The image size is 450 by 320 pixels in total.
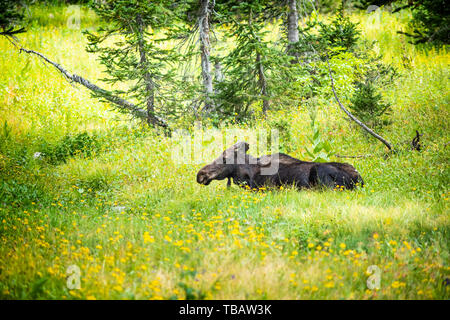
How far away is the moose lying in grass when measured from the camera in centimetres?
697

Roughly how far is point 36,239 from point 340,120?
31.4ft

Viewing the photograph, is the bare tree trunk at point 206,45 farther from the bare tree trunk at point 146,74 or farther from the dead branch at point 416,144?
the dead branch at point 416,144

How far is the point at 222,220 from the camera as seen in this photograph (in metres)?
5.48

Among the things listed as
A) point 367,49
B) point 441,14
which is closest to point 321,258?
point 441,14

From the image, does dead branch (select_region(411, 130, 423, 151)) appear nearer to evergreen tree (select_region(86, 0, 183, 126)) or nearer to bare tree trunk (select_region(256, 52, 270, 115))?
bare tree trunk (select_region(256, 52, 270, 115))

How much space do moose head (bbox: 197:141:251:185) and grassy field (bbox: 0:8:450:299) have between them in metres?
0.36

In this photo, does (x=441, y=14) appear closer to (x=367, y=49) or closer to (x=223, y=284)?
(x=223, y=284)

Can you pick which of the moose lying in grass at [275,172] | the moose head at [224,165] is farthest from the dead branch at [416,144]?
the moose head at [224,165]

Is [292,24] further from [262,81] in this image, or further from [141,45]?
[141,45]

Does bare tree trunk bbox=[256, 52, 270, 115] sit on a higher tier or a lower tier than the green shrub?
higher

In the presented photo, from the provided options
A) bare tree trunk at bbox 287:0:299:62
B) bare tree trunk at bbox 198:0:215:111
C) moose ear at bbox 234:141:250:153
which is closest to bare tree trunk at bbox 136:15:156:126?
bare tree trunk at bbox 198:0:215:111

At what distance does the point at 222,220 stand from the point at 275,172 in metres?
2.30

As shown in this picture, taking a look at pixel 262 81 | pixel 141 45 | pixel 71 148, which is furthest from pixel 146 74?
pixel 262 81

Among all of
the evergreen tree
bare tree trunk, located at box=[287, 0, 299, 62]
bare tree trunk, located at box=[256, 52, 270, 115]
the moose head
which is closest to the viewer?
the moose head
